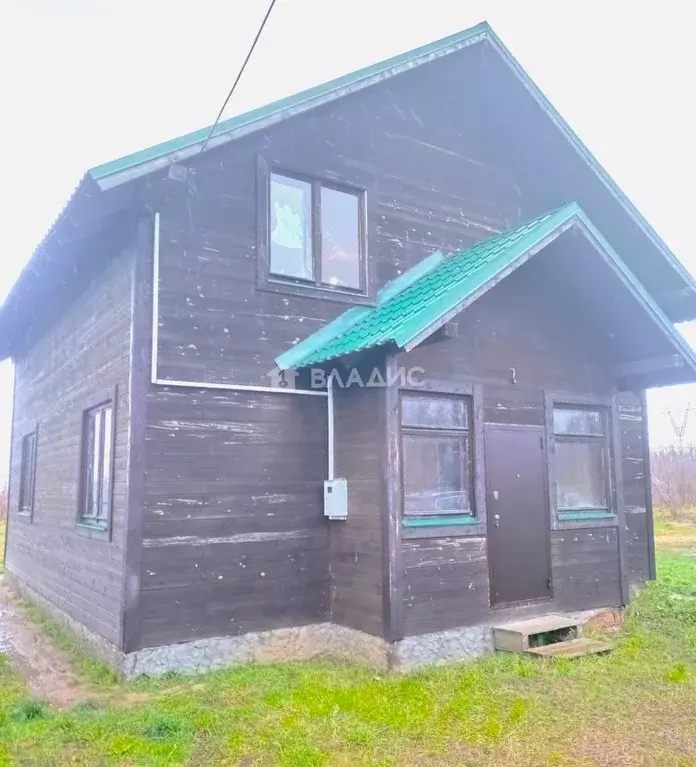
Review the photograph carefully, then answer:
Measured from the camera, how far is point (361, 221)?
7.64 metres

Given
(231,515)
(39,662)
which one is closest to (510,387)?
(231,515)

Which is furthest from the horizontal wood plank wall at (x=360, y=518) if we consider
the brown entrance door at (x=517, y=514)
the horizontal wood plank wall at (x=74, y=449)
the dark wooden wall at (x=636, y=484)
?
the dark wooden wall at (x=636, y=484)

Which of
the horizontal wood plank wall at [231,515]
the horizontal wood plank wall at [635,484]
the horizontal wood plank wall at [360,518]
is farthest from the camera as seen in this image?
the horizontal wood plank wall at [635,484]

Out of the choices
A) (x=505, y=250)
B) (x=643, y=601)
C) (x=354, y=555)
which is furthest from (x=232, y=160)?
(x=643, y=601)

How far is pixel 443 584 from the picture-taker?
6.44m

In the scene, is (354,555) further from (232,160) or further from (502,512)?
(232,160)

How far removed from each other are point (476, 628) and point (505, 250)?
3.41m

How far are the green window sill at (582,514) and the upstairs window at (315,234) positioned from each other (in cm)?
307

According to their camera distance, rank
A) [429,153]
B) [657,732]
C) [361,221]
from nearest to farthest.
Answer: [657,732] → [361,221] → [429,153]

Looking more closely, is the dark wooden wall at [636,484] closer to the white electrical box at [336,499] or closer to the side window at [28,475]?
the white electrical box at [336,499]

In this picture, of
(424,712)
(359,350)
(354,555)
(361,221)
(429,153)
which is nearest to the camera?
(424,712)

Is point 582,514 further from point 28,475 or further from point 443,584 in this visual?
point 28,475

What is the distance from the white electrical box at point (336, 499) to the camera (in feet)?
21.8

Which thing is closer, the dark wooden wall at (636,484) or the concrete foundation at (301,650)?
the concrete foundation at (301,650)
